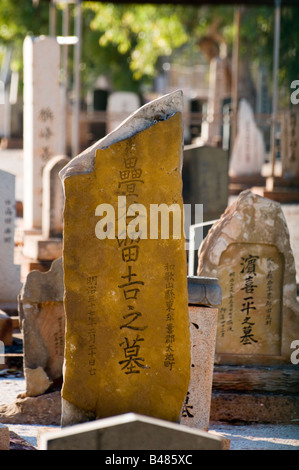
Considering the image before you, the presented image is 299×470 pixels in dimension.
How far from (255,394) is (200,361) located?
3.20 ft

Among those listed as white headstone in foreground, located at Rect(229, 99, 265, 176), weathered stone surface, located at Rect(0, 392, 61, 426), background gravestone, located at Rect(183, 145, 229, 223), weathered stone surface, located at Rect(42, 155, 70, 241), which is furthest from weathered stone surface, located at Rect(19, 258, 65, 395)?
white headstone in foreground, located at Rect(229, 99, 265, 176)

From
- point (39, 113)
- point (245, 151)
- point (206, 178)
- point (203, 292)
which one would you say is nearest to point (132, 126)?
point (203, 292)

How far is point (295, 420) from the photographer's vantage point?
5.46 m

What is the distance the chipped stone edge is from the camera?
162 inches

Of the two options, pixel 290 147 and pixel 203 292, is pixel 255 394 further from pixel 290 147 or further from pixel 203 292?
pixel 290 147

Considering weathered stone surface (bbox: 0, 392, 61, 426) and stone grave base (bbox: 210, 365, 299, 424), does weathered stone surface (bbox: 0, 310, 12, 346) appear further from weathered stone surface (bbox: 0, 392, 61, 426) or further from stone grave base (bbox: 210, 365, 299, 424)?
stone grave base (bbox: 210, 365, 299, 424)

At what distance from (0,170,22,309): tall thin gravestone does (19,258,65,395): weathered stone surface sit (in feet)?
7.55

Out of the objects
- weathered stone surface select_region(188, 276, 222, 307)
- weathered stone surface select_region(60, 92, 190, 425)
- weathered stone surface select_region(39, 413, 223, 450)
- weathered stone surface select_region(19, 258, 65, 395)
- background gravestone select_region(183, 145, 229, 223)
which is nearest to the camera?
weathered stone surface select_region(39, 413, 223, 450)

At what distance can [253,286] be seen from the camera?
583 centimetres

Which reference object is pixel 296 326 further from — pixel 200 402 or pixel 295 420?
pixel 200 402

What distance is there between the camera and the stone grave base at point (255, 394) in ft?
18.0
